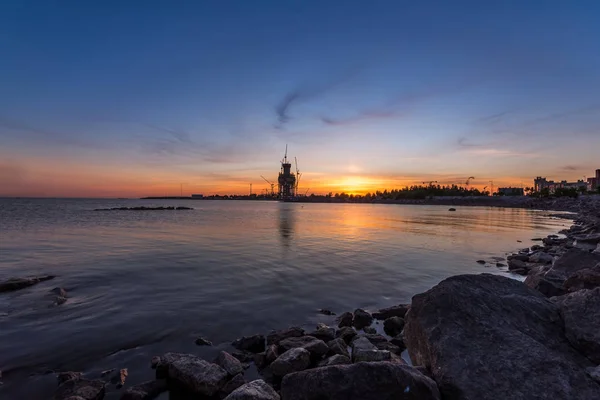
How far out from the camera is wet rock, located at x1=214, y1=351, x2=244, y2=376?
6.64 m

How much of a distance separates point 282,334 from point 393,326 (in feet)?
10.7

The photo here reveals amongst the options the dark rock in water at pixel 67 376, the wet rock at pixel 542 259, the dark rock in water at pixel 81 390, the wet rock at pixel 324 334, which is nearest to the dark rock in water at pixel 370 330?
the wet rock at pixel 324 334

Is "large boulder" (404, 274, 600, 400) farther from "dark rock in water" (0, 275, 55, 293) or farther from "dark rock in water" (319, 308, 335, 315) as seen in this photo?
"dark rock in water" (0, 275, 55, 293)

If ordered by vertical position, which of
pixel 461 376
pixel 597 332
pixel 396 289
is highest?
pixel 597 332

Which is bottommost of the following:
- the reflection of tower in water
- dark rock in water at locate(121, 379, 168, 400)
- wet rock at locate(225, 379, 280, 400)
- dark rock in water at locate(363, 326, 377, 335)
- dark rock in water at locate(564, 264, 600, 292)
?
the reflection of tower in water

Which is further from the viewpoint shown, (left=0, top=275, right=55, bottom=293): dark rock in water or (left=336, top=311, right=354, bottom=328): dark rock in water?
(left=0, top=275, right=55, bottom=293): dark rock in water

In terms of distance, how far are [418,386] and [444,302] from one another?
6.68 ft

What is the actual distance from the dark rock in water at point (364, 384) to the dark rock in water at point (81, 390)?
3912 mm

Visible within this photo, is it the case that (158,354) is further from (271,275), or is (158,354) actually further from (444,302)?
(271,275)

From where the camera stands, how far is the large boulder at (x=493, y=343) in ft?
14.6

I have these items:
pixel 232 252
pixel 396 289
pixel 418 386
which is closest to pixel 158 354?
pixel 418 386

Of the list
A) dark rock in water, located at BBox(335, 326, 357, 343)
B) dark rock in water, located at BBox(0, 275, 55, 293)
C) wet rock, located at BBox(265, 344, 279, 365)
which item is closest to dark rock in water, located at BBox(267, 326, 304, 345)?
wet rock, located at BBox(265, 344, 279, 365)

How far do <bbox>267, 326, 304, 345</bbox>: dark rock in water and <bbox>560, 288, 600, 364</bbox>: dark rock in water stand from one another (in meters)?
5.72

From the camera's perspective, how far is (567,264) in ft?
39.0
